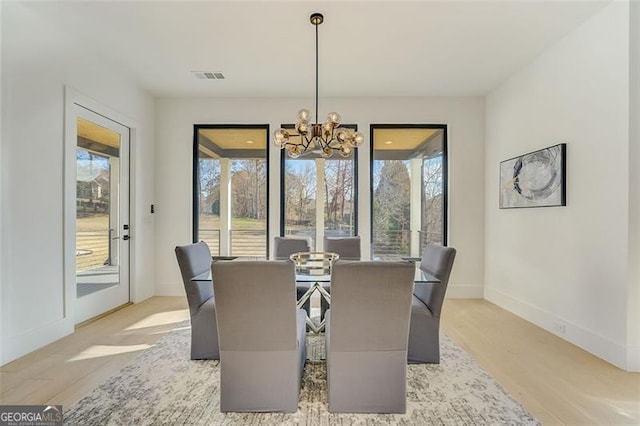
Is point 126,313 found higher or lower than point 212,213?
lower

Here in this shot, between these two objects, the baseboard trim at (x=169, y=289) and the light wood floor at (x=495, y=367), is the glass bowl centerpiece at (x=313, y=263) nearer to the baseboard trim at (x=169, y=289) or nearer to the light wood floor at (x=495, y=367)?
the light wood floor at (x=495, y=367)

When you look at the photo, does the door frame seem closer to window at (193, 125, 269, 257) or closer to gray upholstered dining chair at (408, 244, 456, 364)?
window at (193, 125, 269, 257)

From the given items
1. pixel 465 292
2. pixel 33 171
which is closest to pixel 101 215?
pixel 33 171

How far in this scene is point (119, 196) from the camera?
3.92m

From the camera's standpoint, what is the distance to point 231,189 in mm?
4723

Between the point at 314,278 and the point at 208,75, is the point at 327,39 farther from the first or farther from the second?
the point at 314,278

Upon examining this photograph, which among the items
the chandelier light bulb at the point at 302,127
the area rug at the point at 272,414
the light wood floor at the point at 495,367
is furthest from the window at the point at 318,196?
the area rug at the point at 272,414

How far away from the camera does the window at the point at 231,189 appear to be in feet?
15.3

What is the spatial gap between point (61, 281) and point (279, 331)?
255 centimetres

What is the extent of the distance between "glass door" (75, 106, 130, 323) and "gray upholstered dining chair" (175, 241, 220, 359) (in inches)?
66.3

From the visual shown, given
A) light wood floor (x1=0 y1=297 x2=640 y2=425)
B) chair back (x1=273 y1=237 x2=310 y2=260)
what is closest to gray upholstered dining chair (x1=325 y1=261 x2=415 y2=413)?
light wood floor (x1=0 y1=297 x2=640 y2=425)

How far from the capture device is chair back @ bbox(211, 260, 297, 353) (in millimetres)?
1653

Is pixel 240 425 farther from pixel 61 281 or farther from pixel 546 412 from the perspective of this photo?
pixel 61 281

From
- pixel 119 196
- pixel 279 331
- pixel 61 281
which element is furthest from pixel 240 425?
pixel 119 196
